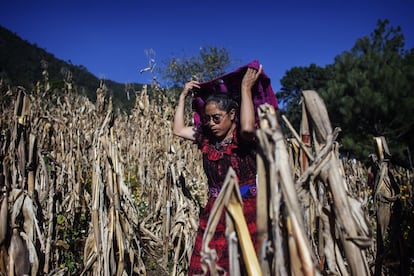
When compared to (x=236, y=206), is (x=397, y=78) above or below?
above

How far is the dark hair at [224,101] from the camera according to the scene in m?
1.76

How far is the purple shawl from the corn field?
0.87 ft

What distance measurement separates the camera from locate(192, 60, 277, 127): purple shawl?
1.73 metres

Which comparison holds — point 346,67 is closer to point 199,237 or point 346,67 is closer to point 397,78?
point 397,78

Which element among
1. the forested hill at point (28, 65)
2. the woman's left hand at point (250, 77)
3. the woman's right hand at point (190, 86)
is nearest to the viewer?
the woman's left hand at point (250, 77)

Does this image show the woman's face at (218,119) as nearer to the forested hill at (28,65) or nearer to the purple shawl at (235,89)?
the purple shawl at (235,89)

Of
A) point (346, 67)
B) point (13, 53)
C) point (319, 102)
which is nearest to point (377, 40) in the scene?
point (346, 67)

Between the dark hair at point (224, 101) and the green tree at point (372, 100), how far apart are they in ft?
37.4

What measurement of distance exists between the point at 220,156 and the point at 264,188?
1.05 metres

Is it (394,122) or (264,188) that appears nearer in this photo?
(264,188)

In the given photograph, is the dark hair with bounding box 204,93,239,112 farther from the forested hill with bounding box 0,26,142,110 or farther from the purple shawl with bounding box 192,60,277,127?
the forested hill with bounding box 0,26,142,110

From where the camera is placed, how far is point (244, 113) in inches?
61.1

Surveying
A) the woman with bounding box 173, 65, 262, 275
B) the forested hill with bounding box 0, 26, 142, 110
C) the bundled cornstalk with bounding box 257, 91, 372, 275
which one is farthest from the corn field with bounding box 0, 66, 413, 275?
the forested hill with bounding box 0, 26, 142, 110

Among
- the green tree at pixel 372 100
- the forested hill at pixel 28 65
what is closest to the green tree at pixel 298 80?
the forested hill at pixel 28 65
